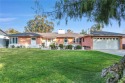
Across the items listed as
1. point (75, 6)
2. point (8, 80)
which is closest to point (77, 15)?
point (75, 6)

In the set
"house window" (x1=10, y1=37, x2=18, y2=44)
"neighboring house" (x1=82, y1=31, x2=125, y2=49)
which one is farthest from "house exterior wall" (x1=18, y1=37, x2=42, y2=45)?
"neighboring house" (x1=82, y1=31, x2=125, y2=49)

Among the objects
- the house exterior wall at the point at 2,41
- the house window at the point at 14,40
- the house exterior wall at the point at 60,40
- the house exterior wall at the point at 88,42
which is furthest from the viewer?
the house exterior wall at the point at 60,40

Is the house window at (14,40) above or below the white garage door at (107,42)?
above

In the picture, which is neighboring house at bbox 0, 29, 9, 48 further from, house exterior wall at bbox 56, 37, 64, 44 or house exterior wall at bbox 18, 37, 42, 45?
house exterior wall at bbox 56, 37, 64, 44

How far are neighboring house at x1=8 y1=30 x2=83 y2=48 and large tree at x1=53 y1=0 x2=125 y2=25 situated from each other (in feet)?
118

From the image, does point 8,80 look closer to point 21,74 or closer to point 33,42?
point 21,74

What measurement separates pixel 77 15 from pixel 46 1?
1272 millimetres

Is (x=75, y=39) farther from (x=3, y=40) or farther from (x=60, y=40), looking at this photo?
(x=3, y=40)

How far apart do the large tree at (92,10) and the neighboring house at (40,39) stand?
35947mm

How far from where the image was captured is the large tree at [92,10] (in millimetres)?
8133

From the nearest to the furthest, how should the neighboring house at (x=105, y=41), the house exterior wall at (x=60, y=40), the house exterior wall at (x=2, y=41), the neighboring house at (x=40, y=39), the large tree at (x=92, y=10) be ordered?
1. the large tree at (x=92, y=10)
2. the neighboring house at (x=105, y=41)
3. the neighboring house at (x=40, y=39)
4. the house exterior wall at (x=2, y=41)
5. the house exterior wall at (x=60, y=40)

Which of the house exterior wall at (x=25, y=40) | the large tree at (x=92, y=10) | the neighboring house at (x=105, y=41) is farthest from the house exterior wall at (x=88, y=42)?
the large tree at (x=92, y=10)

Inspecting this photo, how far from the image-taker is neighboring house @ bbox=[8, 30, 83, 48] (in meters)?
46.8

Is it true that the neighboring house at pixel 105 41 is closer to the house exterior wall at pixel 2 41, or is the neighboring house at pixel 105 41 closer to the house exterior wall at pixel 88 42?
the house exterior wall at pixel 88 42
